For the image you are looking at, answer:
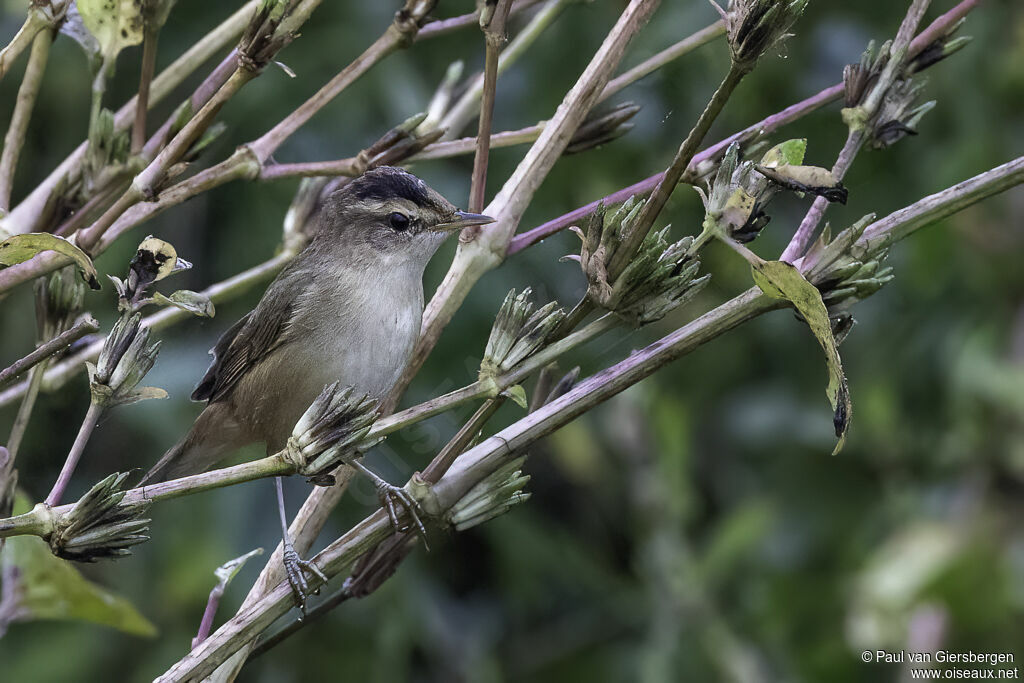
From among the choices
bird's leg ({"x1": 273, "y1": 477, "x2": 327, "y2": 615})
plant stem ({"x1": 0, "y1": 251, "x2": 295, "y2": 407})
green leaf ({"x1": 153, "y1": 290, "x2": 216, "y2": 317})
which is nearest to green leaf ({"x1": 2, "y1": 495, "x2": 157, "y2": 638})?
plant stem ({"x1": 0, "y1": 251, "x2": 295, "y2": 407})

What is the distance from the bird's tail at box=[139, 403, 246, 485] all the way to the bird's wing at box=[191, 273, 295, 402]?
3.0 inches

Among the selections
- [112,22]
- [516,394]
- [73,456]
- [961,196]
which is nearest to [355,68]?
[112,22]

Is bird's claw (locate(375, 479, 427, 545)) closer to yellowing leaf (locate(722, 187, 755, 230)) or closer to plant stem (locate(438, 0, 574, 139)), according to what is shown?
yellowing leaf (locate(722, 187, 755, 230))

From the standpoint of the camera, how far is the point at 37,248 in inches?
49.1

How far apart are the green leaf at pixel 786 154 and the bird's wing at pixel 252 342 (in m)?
1.31

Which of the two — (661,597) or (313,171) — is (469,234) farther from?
(661,597)

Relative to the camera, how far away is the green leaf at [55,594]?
1.65 metres

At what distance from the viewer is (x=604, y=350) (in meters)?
1.72

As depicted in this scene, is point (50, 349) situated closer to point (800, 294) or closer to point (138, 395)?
point (138, 395)

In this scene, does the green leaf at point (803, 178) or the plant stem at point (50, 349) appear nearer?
the plant stem at point (50, 349)

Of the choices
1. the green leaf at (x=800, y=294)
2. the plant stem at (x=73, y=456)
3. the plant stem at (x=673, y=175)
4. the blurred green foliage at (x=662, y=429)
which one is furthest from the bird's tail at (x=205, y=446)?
the green leaf at (x=800, y=294)

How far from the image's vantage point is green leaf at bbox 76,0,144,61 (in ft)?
4.70

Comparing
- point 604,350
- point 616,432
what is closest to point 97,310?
point 616,432

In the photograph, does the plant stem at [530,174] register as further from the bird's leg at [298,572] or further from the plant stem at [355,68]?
the bird's leg at [298,572]
